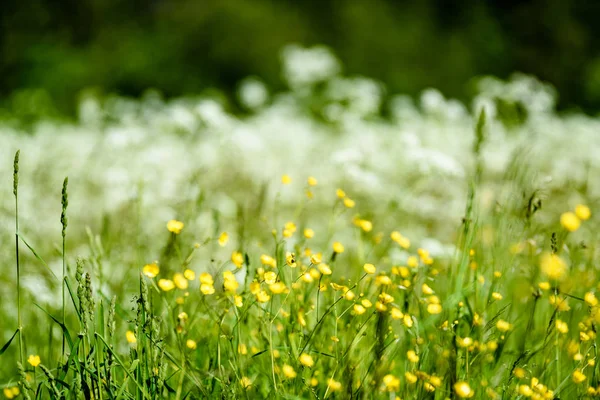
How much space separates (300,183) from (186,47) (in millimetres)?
13046

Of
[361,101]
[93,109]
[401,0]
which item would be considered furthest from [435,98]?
[401,0]

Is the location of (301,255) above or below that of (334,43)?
below

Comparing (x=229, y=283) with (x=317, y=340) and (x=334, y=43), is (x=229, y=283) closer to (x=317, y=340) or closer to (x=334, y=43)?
(x=317, y=340)

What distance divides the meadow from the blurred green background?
25.1 feet

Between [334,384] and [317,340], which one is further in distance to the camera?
[317,340]

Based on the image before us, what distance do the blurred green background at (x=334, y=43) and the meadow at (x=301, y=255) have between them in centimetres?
765

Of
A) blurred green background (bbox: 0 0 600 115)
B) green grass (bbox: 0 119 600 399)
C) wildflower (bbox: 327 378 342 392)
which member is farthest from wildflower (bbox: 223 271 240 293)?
→ blurred green background (bbox: 0 0 600 115)

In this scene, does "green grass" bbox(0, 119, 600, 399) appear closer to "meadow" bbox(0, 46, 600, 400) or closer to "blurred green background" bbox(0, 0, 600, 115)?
"meadow" bbox(0, 46, 600, 400)

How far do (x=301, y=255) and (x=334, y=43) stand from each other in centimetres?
1612

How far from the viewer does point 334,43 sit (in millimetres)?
16922

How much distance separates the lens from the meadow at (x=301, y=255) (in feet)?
3.79

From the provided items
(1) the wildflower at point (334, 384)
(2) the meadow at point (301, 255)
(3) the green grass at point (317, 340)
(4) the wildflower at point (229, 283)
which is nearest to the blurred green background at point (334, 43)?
(2) the meadow at point (301, 255)

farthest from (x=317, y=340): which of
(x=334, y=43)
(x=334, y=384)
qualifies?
(x=334, y=43)

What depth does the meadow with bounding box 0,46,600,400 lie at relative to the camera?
1.16m
